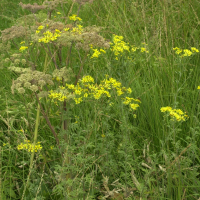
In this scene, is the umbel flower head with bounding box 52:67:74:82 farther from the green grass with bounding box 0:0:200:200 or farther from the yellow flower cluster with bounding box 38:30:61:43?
the yellow flower cluster with bounding box 38:30:61:43

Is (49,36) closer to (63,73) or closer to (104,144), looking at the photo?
(63,73)

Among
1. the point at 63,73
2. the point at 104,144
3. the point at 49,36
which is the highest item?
the point at 49,36

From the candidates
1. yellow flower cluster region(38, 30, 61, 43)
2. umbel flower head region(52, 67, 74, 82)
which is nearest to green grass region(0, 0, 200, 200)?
umbel flower head region(52, 67, 74, 82)

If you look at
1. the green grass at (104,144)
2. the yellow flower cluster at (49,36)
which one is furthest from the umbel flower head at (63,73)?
the yellow flower cluster at (49,36)

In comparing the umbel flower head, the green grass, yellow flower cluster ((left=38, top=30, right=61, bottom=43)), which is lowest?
the green grass

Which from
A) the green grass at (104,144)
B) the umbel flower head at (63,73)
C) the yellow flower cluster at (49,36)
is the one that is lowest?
the green grass at (104,144)

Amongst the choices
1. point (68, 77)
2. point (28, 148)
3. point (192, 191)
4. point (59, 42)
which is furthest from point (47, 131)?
point (192, 191)

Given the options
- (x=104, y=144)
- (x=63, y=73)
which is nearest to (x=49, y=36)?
(x=63, y=73)

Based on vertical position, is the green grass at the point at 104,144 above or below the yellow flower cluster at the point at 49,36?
below

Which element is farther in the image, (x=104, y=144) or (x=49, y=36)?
(x=104, y=144)

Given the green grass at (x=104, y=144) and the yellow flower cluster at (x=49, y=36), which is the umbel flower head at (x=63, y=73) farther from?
the yellow flower cluster at (x=49, y=36)

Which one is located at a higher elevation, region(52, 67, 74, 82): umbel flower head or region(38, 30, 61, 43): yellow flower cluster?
region(38, 30, 61, 43): yellow flower cluster

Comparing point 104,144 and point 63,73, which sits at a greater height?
point 63,73

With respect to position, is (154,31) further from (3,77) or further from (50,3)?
(3,77)
